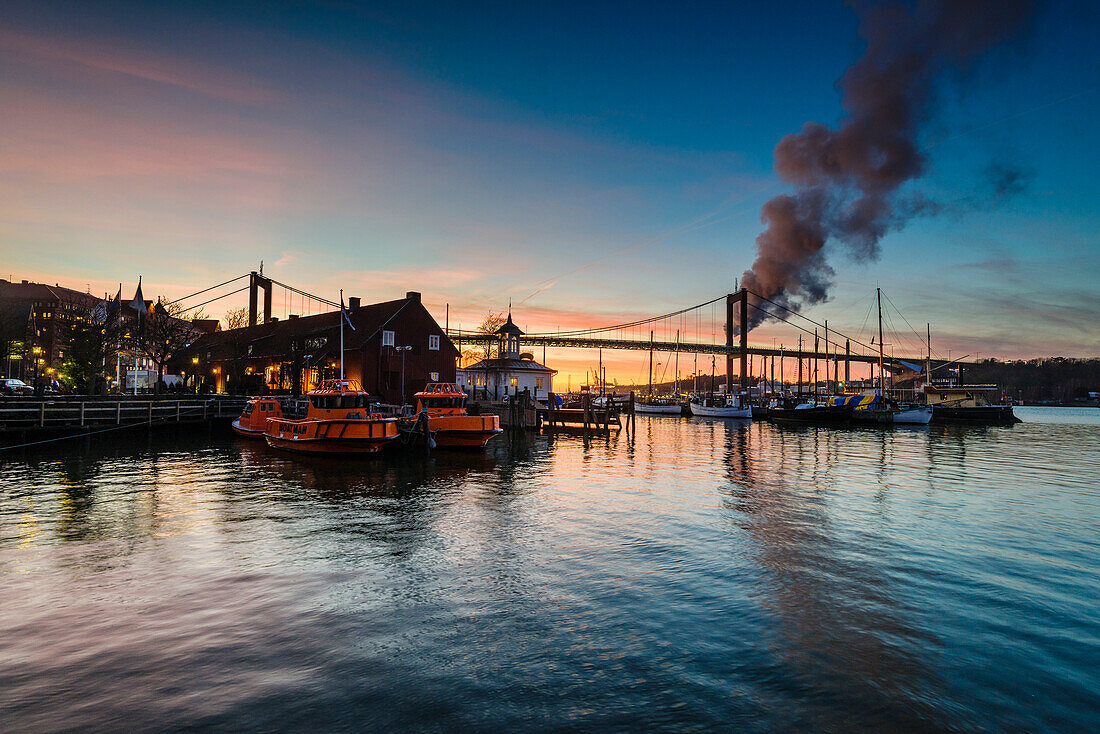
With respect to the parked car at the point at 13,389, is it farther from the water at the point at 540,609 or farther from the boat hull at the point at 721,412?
the boat hull at the point at 721,412

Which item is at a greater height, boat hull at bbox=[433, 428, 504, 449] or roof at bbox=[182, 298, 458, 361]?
roof at bbox=[182, 298, 458, 361]

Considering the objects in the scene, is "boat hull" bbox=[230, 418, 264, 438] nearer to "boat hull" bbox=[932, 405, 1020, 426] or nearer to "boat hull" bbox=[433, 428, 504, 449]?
"boat hull" bbox=[433, 428, 504, 449]

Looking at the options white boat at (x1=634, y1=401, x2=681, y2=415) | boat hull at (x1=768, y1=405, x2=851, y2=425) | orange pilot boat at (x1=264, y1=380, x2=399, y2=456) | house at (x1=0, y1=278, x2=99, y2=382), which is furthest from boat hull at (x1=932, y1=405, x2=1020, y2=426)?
house at (x1=0, y1=278, x2=99, y2=382)

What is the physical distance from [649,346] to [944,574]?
11947 cm

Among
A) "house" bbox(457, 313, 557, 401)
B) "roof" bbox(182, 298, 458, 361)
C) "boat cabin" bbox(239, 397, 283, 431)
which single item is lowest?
"boat cabin" bbox(239, 397, 283, 431)

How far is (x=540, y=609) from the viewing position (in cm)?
927

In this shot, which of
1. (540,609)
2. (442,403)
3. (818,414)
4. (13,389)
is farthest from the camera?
(818,414)

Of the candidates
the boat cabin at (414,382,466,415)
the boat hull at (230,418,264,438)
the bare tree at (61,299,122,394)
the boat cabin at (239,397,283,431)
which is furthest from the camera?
the bare tree at (61,299,122,394)

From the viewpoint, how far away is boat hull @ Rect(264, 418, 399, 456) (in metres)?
27.2

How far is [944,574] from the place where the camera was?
11.4m

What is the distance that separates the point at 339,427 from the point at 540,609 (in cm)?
2060

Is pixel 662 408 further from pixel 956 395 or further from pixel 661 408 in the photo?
pixel 956 395

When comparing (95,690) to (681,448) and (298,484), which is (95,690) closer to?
(298,484)

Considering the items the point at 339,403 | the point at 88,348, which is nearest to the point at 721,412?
the point at 339,403
